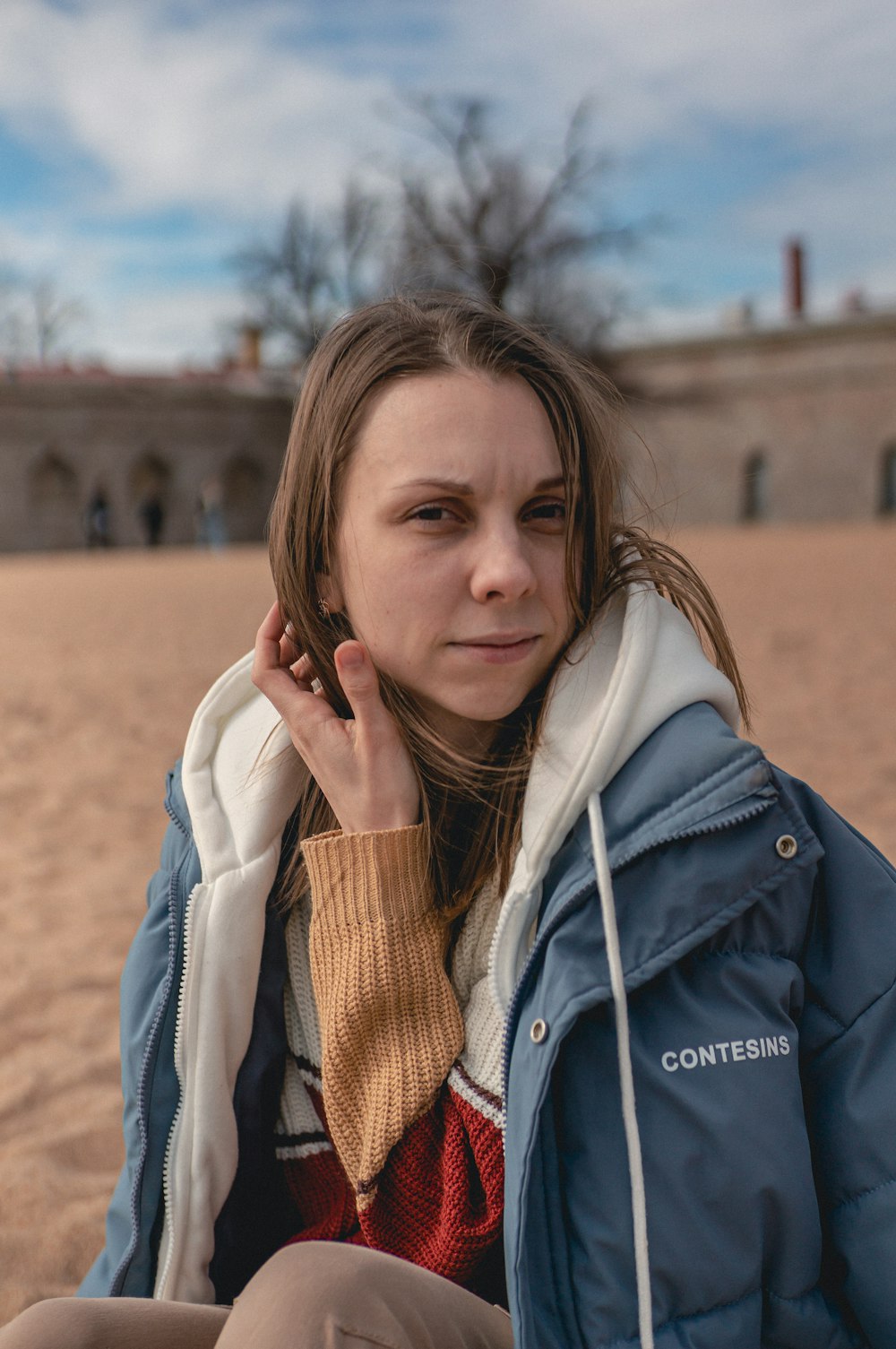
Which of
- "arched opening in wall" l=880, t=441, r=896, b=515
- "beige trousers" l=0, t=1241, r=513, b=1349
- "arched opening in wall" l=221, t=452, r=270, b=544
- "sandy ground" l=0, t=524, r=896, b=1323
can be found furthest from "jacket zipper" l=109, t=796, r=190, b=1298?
"arched opening in wall" l=221, t=452, r=270, b=544

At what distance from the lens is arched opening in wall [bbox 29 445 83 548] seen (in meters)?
31.5

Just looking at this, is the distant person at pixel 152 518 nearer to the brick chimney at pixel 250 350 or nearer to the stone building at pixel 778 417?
the brick chimney at pixel 250 350

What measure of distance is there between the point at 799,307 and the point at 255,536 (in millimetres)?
17355

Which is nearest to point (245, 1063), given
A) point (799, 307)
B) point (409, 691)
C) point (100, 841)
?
point (409, 691)

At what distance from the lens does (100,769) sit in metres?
6.41

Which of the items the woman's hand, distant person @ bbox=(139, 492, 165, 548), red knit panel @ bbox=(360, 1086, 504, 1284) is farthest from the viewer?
distant person @ bbox=(139, 492, 165, 548)

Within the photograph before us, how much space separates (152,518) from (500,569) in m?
30.3

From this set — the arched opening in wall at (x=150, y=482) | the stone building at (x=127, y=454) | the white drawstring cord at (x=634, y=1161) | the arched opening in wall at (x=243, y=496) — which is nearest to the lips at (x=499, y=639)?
the white drawstring cord at (x=634, y=1161)

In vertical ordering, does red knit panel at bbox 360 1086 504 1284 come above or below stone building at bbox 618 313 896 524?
below

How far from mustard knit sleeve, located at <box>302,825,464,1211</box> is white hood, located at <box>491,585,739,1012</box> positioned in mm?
126

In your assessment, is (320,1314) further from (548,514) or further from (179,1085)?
(548,514)

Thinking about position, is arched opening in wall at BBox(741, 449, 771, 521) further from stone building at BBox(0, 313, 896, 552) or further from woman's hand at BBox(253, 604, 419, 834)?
woman's hand at BBox(253, 604, 419, 834)

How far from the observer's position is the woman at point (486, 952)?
1186 mm

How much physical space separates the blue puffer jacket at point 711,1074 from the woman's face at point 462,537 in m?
0.23
